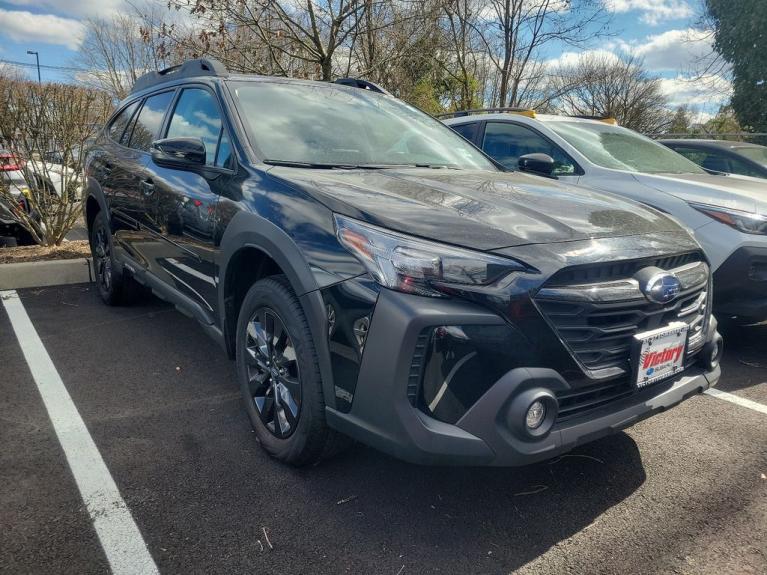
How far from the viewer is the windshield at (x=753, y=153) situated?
25.5 feet

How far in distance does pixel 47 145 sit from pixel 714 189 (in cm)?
648

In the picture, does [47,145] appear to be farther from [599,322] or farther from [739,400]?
[739,400]

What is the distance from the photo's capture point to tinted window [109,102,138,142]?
4734mm

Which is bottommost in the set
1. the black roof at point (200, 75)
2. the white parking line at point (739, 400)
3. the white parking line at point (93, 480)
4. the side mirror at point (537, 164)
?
the white parking line at point (93, 480)

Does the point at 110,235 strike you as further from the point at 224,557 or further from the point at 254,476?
the point at 224,557

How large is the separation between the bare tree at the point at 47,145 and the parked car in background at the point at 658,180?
412cm

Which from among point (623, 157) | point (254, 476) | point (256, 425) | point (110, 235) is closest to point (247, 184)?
point (256, 425)

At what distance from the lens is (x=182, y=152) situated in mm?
3023

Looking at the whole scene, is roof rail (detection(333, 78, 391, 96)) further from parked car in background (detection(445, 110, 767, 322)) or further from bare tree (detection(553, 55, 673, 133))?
bare tree (detection(553, 55, 673, 133))

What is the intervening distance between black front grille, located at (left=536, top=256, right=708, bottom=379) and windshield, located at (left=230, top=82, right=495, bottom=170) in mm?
1386

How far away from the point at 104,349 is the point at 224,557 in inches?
100

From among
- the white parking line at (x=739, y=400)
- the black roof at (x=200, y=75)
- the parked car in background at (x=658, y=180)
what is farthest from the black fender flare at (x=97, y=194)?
the white parking line at (x=739, y=400)

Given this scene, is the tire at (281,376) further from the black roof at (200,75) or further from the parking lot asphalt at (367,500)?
the black roof at (200,75)

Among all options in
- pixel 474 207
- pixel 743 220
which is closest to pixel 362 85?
pixel 474 207
